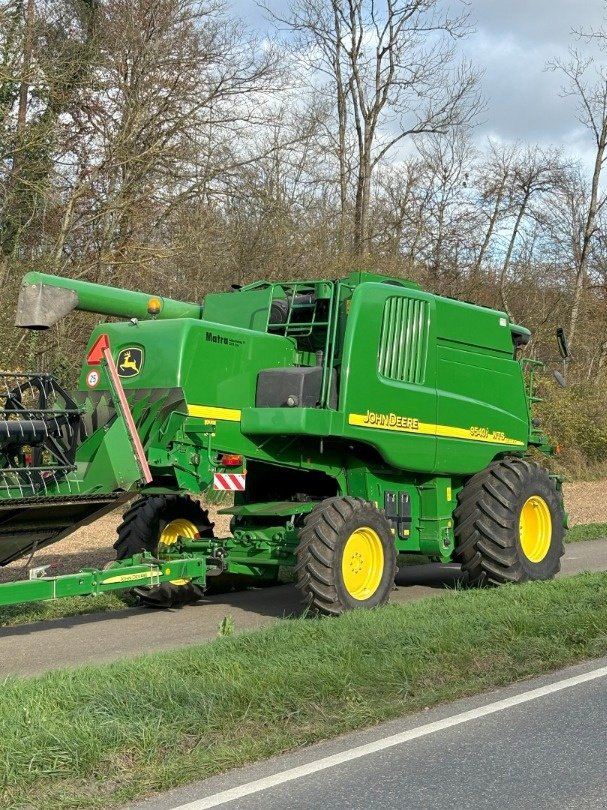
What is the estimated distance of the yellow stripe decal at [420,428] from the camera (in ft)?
29.6

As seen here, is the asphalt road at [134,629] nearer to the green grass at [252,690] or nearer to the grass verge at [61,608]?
the grass verge at [61,608]

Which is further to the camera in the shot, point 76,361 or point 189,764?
point 76,361

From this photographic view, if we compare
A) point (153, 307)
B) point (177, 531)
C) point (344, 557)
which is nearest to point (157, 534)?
point (177, 531)

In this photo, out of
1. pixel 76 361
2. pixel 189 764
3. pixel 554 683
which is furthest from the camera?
pixel 76 361

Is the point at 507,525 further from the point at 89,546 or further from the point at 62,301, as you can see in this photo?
the point at 89,546

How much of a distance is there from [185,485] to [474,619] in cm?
269

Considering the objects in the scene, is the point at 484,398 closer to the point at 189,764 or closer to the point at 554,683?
the point at 554,683

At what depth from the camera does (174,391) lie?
845 cm

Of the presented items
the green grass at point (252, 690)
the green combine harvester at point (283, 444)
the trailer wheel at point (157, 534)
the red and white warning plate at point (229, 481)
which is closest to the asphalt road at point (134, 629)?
the trailer wheel at point (157, 534)

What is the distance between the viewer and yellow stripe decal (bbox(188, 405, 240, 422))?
8.52 meters

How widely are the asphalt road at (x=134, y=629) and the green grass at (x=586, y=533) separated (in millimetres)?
4655

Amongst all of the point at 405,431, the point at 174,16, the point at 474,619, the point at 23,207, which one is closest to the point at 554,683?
the point at 474,619

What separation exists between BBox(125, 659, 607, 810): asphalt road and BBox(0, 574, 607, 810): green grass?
0.18 metres

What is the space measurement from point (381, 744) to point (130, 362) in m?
4.77
